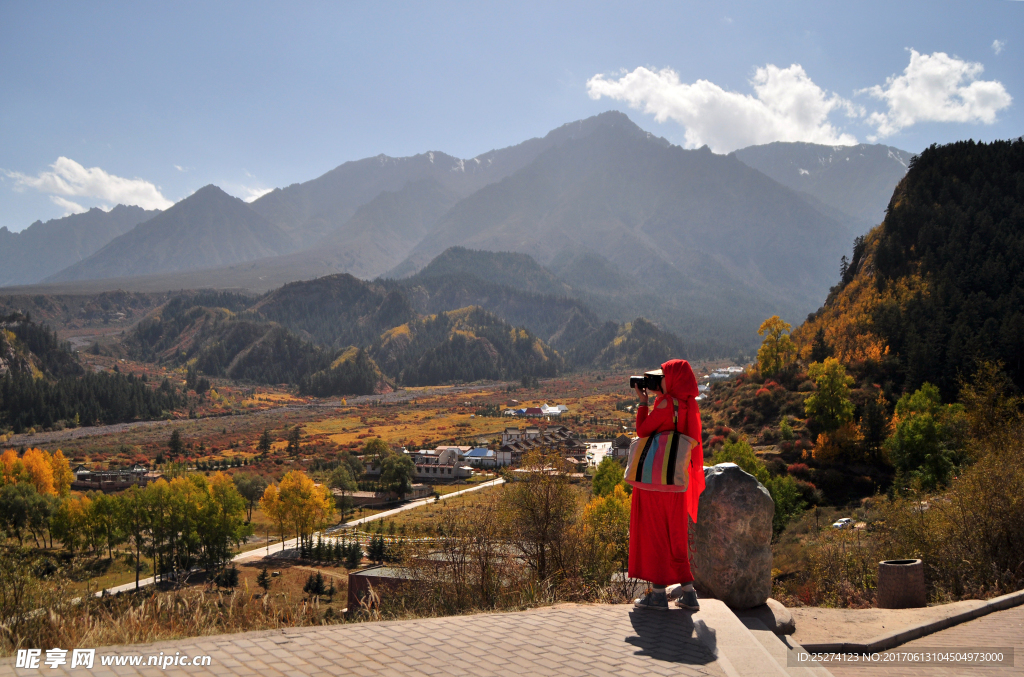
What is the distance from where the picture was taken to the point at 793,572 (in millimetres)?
19734

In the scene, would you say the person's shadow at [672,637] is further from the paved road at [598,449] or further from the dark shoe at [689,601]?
the paved road at [598,449]

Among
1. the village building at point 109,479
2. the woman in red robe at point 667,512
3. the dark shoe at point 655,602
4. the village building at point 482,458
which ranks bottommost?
the village building at point 482,458

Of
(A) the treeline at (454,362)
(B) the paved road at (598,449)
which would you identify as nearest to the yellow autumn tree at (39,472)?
(B) the paved road at (598,449)

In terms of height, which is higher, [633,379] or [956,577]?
[633,379]

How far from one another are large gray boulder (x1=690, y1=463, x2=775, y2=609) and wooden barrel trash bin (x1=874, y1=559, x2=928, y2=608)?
2616 mm

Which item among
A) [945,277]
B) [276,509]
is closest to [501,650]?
[276,509]

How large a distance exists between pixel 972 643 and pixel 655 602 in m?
3.72

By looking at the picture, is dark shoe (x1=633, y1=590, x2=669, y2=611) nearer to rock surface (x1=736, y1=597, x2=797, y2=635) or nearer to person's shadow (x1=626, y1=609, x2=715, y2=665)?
person's shadow (x1=626, y1=609, x2=715, y2=665)

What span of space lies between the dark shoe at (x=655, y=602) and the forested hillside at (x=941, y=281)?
4111cm

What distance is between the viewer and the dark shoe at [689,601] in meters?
6.92

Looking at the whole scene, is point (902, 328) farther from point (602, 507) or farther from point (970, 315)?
point (602, 507)

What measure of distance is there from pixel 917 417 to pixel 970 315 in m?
19.9

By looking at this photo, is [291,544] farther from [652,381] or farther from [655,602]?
[652,381]

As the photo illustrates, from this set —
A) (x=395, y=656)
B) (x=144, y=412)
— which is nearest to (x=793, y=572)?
(x=395, y=656)
